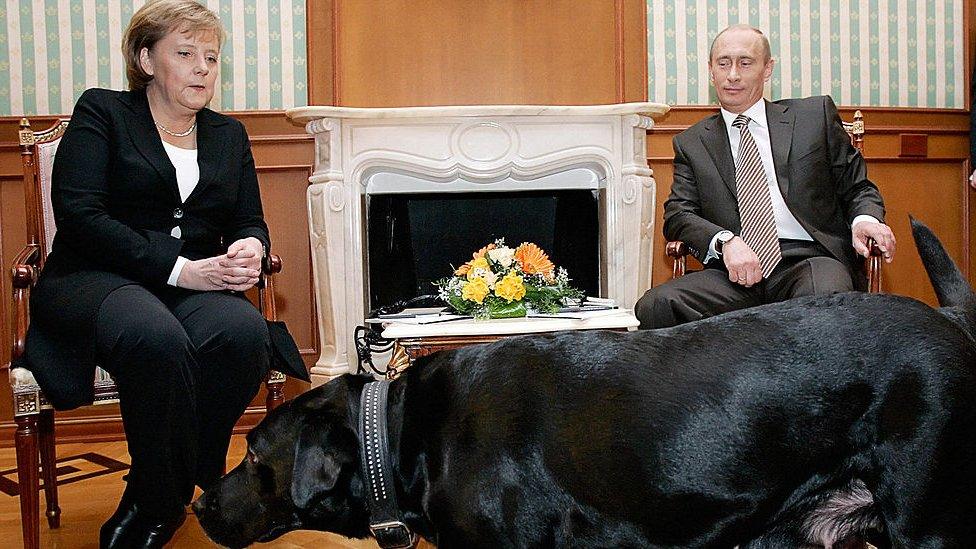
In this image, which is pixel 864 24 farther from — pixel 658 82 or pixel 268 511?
pixel 268 511

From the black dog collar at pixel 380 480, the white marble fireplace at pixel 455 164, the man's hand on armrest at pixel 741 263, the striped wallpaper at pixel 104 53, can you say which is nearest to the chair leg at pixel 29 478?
the black dog collar at pixel 380 480

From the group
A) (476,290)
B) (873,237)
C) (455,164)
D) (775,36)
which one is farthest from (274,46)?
(873,237)

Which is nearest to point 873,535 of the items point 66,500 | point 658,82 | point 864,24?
point 66,500

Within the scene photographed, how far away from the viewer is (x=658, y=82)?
12.8 feet

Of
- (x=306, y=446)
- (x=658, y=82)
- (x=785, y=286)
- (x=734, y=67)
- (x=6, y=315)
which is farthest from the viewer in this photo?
(x=658, y=82)

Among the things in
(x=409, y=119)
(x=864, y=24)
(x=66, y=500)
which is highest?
(x=864, y=24)

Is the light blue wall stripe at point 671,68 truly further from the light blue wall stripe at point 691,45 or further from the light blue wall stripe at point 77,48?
the light blue wall stripe at point 77,48

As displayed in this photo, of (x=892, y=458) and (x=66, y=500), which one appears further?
(x=66, y=500)

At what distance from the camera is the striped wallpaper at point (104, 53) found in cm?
358

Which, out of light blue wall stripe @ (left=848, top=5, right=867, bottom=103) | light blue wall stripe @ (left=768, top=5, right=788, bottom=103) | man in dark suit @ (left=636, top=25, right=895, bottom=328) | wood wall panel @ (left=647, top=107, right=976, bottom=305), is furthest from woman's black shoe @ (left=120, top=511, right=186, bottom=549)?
light blue wall stripe @ (left=848, top=5, right=867, bottom=103)

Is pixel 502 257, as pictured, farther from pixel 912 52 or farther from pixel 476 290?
pixel 912 52

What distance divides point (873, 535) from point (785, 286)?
1302mm

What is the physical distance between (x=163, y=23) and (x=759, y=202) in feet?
5.66

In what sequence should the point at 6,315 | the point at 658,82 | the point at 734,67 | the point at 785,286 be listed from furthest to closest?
the point at 658,82, the point at 6,315, the point at 734,67, the point at 785,286
